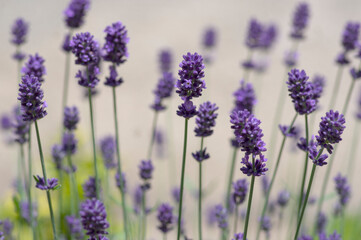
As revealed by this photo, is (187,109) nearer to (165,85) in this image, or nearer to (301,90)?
(301,90)

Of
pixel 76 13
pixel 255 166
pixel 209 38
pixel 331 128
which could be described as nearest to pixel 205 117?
pixel 255 166

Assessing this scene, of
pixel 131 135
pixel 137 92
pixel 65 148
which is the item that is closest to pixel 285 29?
pixel 137 92

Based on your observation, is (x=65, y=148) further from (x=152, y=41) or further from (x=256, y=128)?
(x=152, y=41)

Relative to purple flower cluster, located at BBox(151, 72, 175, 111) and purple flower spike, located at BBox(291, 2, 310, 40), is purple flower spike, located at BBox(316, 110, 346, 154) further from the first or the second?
purple flower spike, located at BBox(291, 2, 310, 40)

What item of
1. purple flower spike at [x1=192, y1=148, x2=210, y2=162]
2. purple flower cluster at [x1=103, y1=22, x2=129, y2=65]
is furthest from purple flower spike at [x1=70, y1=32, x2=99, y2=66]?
purple flower spike at [x1=192, y1=148, x2=210, y2=162]

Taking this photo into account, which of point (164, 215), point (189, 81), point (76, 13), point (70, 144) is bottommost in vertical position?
point (164, 215)

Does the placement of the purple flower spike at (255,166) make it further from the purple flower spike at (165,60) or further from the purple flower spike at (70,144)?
the purple flower spike at (165,60)
